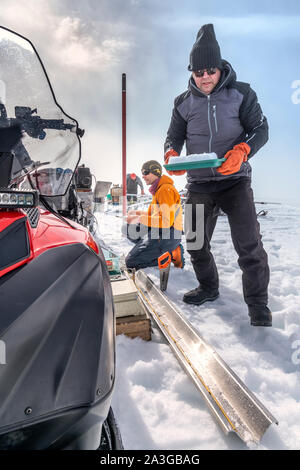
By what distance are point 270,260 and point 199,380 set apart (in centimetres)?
322

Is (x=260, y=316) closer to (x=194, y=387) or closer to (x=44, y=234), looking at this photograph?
(x=194, y=387)

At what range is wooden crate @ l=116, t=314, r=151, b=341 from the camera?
72.1 inches

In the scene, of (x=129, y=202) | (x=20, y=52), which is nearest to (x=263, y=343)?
(x=20, y=52)

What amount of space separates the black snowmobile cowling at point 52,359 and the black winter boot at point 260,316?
1.63m

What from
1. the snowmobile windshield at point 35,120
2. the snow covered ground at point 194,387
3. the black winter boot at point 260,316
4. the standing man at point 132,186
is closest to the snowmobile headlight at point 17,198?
the snowmobile windshield at point 35,120

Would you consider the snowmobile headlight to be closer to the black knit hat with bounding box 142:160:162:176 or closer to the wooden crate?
the wooden crate

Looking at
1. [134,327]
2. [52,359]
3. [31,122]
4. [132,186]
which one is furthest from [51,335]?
[132,186]

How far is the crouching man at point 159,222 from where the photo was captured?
11.2ft

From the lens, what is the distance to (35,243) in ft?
2.38

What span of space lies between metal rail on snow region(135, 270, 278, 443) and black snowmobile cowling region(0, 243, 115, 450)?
72 cm

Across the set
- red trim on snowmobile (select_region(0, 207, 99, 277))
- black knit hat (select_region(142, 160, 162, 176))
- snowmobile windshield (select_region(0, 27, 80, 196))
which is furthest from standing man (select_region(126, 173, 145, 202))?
red trim on snowmobile (select_region(0, 207, 99, 277))

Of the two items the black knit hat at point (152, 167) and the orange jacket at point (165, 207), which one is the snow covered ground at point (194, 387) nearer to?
the orange jacket at point (165, 207)

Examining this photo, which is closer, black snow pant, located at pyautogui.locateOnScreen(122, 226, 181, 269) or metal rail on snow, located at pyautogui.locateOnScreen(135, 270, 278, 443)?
metal rail on snow, located at pyautogui.locateOnScreen(135, 270, 278, 443)
